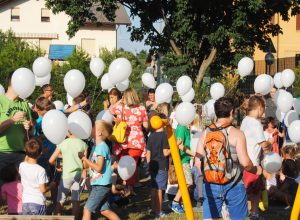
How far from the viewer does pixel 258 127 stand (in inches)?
260

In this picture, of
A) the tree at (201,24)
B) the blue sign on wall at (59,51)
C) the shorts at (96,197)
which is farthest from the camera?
the blue sign on wall at (59,51)

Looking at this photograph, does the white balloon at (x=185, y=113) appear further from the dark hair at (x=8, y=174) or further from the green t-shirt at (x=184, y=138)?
the dark hair at (x=8, y=174)

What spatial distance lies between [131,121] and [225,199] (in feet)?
9.54

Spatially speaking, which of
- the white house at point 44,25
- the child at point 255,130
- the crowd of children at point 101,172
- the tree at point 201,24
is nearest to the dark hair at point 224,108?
the crowd of children at point 101,172

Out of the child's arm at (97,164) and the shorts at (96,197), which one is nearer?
the child's arm at (97,164)

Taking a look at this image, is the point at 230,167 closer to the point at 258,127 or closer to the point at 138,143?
the point at 258,127

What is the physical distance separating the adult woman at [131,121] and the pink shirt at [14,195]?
83.6 inches

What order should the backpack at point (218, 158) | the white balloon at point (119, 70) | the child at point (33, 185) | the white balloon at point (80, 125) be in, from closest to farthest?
the backpack at point (218, 158)
the white balloon at point (80, 125)
the child at point (33, 185)
the white balloon at point (119, 70)

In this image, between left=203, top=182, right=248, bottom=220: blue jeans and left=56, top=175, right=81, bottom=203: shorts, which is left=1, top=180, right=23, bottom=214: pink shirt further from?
left=203, top=182, right=248, bottom=220: blue jeans

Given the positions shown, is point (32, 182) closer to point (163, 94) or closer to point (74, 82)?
point (74, 82)

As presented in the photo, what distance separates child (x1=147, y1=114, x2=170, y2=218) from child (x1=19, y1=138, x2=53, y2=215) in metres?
2.10

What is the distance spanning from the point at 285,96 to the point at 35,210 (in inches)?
193

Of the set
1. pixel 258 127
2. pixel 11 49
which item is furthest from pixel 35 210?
pixel 11 49

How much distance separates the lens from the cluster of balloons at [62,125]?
18.5 ft
